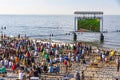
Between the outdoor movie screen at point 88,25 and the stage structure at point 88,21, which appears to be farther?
the outdoor movie screen at point 88,25

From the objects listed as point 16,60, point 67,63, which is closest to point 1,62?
point 16,60

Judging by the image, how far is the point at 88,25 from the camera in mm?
60031

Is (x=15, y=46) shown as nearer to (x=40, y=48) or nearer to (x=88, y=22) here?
(x=40, y=48)

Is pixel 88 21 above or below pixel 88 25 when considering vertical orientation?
above

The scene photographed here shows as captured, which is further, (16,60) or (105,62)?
(105,62)

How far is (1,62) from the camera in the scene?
1064 inches

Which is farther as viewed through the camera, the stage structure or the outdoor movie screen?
the outdoor movie screen

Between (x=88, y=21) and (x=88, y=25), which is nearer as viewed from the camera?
(x=88, y=21)

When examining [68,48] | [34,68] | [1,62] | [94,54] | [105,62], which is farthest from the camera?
[68,48]

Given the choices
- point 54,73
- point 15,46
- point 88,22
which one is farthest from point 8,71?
point 88,22

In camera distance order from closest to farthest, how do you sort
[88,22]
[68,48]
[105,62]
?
[105,62] → [68,48] → [88,22]

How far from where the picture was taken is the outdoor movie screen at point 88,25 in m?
59.3

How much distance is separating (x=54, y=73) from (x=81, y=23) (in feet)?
117

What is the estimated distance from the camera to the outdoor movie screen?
59344 mm
